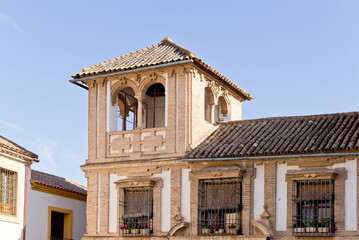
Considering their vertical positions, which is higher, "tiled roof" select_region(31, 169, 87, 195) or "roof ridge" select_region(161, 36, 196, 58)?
"roof ridge" select_region(161, 36, 196, 58)

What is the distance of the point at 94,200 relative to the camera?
76.0 feet

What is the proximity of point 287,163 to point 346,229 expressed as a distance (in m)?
2.64

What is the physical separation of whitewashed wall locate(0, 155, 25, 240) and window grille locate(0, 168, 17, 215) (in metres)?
0.17

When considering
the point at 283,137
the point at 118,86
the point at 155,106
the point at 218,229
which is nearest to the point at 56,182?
the point at 155,106

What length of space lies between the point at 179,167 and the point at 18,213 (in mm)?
5756

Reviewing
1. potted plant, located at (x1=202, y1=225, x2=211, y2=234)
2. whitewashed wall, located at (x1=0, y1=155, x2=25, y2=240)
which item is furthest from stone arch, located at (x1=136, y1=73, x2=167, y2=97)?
potted plant, located at (x1=202, y1=225, x2=211, y2=234)

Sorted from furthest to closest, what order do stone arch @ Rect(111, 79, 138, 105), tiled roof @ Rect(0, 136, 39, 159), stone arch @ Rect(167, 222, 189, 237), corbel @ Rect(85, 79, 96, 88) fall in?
corbel @ Rect(85, 79, 96, 88) → stone arch @ Rect(111, 79, 138, 105) → tiled roof @ Rect(0, 136, 39, 159) → stone arch @ Rect(167, 222, 189, 237)

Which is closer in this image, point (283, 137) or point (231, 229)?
point (231, 229)

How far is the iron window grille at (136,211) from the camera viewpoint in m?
22.3

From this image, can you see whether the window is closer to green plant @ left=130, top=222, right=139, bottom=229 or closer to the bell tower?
the bell tower

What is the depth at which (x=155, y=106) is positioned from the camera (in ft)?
86.5

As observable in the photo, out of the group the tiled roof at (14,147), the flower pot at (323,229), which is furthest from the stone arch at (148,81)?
the flower pot at (323,229)

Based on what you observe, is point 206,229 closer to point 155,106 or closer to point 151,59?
point 151,59

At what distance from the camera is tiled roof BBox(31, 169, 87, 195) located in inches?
982
